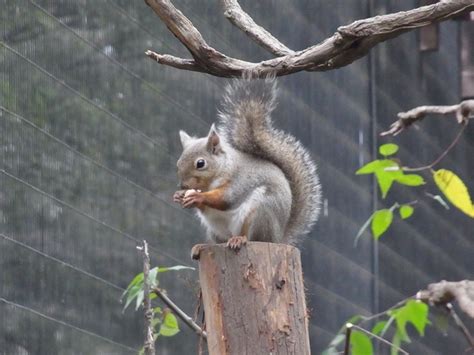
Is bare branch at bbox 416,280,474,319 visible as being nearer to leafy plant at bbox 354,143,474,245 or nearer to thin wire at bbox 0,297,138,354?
leafy plant at bbox 354,143,474,245

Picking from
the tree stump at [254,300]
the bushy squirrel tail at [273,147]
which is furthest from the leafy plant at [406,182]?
the bushy squirrel tail at [273,147]

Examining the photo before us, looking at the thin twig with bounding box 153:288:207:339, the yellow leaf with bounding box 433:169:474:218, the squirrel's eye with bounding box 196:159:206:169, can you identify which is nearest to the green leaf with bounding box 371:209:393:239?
the yellow leaf with bounding box 433:169:474:218

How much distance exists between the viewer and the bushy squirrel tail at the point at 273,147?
2.27 metres

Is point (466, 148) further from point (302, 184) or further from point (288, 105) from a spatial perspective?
point (302, 184)

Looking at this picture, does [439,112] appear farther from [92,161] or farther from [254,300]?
[92,161]

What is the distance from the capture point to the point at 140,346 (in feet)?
8.91

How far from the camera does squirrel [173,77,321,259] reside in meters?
2.18

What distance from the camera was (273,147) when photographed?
7.64 ft

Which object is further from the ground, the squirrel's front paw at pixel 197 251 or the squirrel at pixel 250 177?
the squirrel at pixel 250 177

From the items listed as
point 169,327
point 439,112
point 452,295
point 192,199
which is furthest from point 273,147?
point 452,295

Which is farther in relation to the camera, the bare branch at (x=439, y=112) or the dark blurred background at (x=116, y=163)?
the dark blurred background at (x=116, y=163)

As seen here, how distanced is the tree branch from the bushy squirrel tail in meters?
0.27

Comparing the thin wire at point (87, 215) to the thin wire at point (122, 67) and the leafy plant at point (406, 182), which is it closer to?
the thin wire at point (122, 67)

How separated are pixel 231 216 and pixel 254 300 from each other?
Answer: 530 mm
